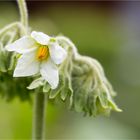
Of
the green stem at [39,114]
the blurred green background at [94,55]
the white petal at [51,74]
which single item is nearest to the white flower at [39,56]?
the white petal at [51,74]

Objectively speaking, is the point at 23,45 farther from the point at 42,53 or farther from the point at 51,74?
the point at 51,74

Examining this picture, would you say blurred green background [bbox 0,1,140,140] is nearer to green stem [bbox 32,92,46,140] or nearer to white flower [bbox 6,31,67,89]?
green stem [bbox 32,92,46,140]

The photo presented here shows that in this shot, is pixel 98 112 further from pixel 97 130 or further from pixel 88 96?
pixel 97 130

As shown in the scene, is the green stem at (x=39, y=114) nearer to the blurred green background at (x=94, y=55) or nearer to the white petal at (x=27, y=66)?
the white petal at (x=27, y=66)

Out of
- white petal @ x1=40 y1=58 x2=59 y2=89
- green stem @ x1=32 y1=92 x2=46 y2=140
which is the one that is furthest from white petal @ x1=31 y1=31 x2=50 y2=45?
green stem @ x1=32 y1=92 x2=46 y2=140

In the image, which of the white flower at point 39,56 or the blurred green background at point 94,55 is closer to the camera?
the white flower at point 39,56

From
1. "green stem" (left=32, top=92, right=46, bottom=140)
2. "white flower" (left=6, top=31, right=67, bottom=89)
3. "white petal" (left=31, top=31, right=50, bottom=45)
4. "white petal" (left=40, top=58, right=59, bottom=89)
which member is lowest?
"green stem" (left=32, top=92, right=46, bottom=140)
